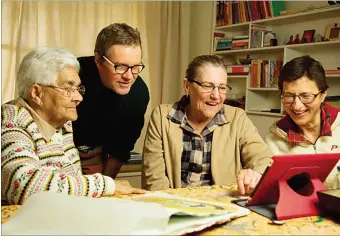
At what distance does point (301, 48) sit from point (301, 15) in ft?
0.97

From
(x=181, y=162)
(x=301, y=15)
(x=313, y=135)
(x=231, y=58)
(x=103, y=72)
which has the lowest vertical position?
(x=181, y=162)

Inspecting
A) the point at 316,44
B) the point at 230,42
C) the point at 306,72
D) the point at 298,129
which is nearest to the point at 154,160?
the point at 298,129

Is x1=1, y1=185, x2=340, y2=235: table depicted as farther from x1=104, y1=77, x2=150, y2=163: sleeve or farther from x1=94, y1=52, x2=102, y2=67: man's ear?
x1=104, y1=77, x2=150, y2=163: sleeve

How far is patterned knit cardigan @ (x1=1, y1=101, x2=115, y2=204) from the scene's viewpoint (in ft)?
3.59

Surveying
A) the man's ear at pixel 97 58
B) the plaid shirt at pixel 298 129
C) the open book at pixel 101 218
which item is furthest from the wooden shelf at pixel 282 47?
the open book at pixel 101 218

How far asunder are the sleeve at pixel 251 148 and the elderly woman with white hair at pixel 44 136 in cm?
66

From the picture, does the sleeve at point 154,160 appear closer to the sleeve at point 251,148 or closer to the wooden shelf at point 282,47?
the sleeve at point 251,148

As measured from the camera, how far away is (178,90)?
15.3ft

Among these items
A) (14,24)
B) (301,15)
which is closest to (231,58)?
→ (301,15)

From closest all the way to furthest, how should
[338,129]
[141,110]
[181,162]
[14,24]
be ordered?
[338,129] → [181,162] → [141,110] → [14,24]

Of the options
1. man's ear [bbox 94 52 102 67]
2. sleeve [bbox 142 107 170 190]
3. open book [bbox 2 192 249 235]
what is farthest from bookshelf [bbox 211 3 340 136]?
open book [bbox 2 192 249 235]

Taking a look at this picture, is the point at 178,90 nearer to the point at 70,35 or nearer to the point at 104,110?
the point at 70,35

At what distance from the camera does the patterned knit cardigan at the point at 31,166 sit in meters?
1.09

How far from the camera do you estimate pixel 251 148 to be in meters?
1.78
